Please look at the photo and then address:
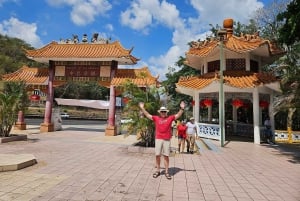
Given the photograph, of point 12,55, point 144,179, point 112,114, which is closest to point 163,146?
point 144,179

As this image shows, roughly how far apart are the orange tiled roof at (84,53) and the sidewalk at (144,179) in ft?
31.0

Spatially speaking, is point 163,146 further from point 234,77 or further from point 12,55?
point 12,55

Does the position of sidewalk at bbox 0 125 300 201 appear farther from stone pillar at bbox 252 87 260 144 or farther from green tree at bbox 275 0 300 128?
stone pillar at bbox 252 87 260 144

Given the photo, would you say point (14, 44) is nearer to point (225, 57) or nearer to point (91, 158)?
point (225, 57)

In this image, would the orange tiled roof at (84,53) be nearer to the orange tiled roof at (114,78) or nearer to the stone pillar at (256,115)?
the orange tiled roof at (114,78)

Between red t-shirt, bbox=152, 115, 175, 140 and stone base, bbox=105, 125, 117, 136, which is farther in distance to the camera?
stone base, bbox=105, 125, 117, 136

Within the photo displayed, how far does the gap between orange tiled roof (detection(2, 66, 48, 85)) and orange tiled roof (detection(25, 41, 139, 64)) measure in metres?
1.19

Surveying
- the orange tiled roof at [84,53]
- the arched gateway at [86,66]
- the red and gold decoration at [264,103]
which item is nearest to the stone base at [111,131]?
the arched gateway at [86,66]

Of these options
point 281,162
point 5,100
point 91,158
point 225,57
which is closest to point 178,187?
point 91,158

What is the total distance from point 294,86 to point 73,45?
1507 cm

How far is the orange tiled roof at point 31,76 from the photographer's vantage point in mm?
20203

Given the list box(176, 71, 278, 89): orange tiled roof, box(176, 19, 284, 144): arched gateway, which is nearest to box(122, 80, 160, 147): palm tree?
box(176, 19, 284, 144): arched gateway

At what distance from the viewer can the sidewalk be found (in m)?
5.66

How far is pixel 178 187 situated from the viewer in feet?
20.8
